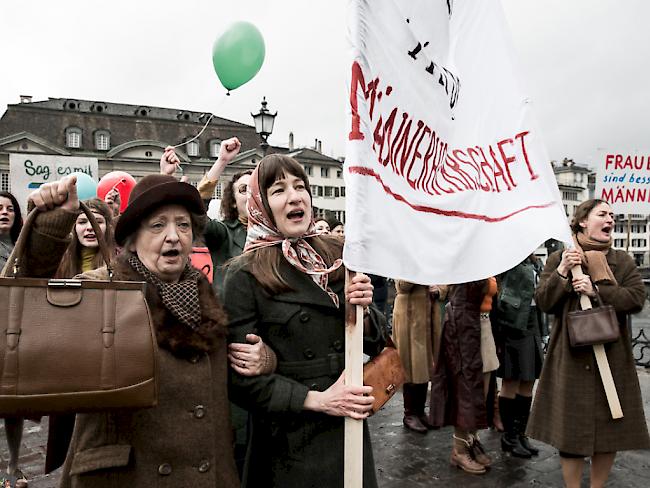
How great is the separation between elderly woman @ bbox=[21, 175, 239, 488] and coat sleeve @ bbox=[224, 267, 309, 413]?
7 cm

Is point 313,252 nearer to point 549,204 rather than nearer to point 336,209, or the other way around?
point 549,204

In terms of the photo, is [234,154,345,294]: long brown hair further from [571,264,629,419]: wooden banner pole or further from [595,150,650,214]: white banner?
[595,150,650,214]: white banner

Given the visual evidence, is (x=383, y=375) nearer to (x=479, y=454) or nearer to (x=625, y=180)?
(x=479, y=454)

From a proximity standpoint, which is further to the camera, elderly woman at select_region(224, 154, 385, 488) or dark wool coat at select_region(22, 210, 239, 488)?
elderly woman at select_region(224, 154, 385, 488)

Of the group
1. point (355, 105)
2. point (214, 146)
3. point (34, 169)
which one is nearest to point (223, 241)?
point (355, 105)

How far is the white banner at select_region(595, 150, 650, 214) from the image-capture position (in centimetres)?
678

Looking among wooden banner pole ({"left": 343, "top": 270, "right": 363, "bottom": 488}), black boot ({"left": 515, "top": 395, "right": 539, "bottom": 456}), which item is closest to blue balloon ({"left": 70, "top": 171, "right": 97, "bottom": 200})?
wooden banner pole ({"left": 343, "top": 270, "right": 363, "bottom": 488})

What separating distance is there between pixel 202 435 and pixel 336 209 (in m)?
68.3

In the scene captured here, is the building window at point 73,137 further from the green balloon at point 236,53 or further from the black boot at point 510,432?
the black boot at point 510,432

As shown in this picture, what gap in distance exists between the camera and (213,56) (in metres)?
5.08

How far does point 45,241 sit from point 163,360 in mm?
603

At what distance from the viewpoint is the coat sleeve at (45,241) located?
196cm

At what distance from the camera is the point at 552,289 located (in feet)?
12.6

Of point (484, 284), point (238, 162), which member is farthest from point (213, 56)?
point (238, 162)
